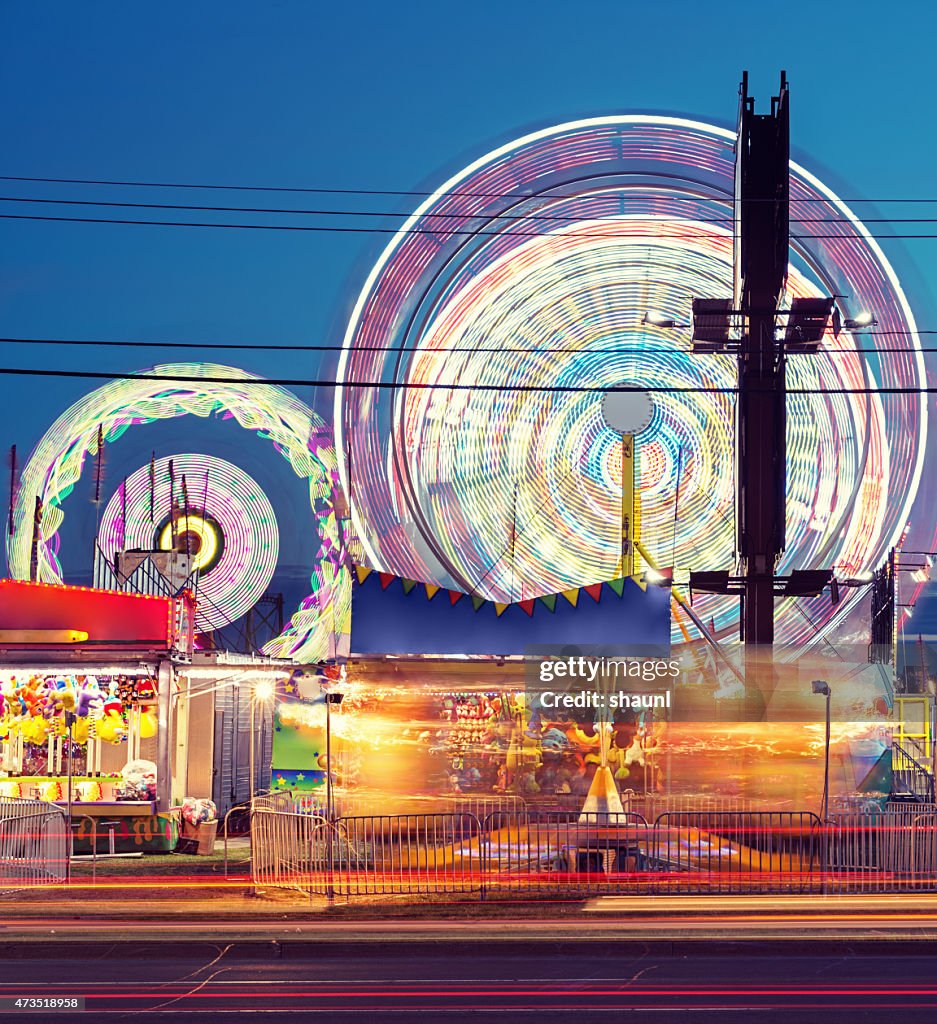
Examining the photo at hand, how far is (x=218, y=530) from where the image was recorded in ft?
137

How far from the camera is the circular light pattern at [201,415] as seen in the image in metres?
35.3

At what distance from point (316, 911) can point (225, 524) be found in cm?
2569

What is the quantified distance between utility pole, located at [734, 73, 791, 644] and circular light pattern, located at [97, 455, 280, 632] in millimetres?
17505

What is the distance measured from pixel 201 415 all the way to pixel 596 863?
19.7m

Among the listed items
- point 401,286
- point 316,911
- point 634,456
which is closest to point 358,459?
point 401,286

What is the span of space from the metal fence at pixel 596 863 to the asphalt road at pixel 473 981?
352cm

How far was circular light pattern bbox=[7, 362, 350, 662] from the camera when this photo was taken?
35312 mm

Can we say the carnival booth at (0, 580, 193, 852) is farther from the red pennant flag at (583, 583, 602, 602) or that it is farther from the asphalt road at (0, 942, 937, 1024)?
the asphalt road at (0, 942, 937, 1024)

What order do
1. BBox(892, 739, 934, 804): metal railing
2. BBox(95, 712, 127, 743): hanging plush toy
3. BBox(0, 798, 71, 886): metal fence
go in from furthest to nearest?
BBox(892, 739, 934, 804): metal railing, BBox(95, 712, 127, 743): hanging plush toy, BBox(0, 798, 71, 886): metal fence

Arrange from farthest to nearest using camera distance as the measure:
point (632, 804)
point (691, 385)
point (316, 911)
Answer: point (691, 385) → point (632, 804) → point (316, 911)

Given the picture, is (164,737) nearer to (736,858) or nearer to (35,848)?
(35,848)

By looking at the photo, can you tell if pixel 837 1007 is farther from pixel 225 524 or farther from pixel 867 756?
pixel 225 524

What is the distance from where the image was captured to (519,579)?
31.5 m

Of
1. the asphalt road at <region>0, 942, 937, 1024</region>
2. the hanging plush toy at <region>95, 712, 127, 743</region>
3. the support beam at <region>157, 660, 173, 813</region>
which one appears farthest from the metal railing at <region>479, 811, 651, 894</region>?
the hanging plush toy at <region>95, 712, 127, 743</region>
